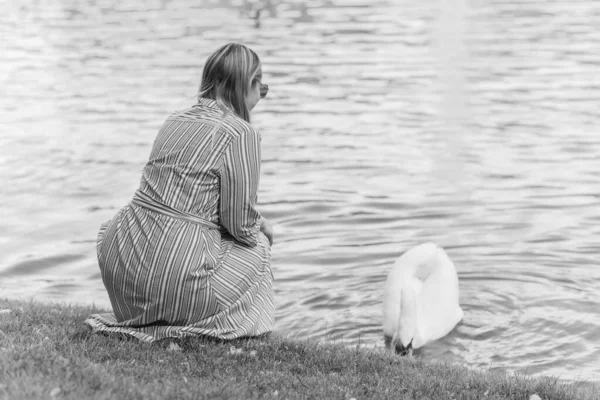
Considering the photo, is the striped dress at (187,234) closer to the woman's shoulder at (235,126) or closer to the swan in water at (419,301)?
the woman's shoulder at (235,126)

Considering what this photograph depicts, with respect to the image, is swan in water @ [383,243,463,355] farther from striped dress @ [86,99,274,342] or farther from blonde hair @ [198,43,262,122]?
blonde hair @ [198,43,262,122]

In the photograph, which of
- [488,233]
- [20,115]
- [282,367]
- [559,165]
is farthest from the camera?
[20,115]

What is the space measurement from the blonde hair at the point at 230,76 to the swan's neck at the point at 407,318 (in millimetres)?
2191

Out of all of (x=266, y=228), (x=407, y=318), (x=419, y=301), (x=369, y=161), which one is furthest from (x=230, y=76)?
(x=369, y=161)

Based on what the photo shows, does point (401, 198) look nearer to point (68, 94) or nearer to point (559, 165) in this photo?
point (559, 165)

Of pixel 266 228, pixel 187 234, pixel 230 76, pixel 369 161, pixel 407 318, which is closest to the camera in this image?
pixel 187 234

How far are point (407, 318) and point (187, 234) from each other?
7.64 ft

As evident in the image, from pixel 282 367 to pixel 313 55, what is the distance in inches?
628

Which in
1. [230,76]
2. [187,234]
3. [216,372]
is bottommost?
[216,372]

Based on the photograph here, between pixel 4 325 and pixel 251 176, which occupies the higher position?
pixel 251 176

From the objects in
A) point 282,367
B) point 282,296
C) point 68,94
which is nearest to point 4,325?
point 282,367

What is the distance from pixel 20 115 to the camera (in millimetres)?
15867

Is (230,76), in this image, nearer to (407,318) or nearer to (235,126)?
(235,126)

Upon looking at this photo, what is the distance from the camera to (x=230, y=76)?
16.7ft
